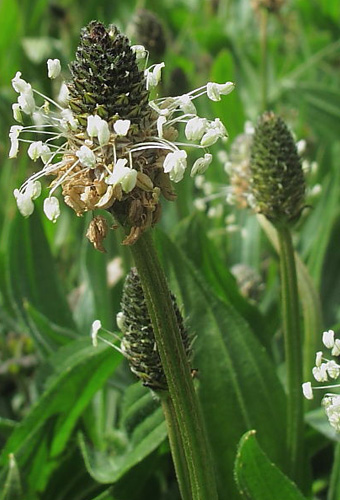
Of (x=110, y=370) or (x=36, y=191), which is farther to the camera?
(x=110, y=370)

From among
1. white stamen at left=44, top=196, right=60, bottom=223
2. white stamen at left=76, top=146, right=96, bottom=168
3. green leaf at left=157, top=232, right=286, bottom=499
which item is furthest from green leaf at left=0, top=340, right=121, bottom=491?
white stamen at left=76, top=146, right=96, bottom=168

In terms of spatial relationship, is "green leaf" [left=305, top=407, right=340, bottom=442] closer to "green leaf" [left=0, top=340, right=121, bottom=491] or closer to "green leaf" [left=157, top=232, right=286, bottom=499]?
"green leaf" [left=157, top=232, right=286, bottom=499]

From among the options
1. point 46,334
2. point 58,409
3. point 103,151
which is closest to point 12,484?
point 58,409

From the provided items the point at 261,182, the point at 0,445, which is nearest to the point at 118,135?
the point at 261,182

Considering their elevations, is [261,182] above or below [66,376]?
above

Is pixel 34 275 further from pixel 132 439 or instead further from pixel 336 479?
pixel 336 479

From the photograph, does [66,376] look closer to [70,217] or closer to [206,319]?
[206,319]
